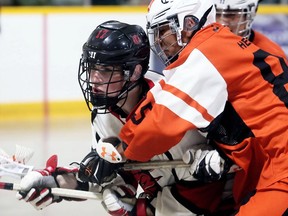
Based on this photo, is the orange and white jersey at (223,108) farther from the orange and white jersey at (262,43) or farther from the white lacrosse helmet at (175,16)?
the orange and white jersey at (262,43)

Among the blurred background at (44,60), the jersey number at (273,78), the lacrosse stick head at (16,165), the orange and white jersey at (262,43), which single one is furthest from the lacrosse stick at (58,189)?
the blurred background at (44,60)

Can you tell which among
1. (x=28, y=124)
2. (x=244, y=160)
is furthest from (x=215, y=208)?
(x=28, y=124)

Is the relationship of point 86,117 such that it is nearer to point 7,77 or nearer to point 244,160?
point 7,77

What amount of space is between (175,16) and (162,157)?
0.47 m

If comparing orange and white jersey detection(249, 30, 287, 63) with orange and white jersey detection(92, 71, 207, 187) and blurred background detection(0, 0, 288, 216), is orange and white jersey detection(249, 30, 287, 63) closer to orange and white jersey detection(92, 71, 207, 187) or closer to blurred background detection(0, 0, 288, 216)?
orange and white jersey detection(92, 71, 207, 187)

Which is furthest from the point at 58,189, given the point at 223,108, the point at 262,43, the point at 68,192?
the point at 262,43

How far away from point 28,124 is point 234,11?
2290 mm

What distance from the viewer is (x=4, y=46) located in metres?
5.22

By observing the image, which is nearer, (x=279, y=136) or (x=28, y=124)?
(x=279, y=136)

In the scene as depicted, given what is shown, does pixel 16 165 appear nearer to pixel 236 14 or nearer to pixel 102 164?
pixel 102 164

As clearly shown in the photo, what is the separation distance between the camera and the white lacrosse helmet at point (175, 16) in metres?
2.34

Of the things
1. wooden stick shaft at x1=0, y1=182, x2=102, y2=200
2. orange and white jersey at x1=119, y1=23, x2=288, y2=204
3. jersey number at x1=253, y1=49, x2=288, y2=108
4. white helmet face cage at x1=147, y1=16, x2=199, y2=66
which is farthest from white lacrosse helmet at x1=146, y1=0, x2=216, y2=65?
wooden stick shaft at x1=0, y1=182, x2=102, y2=200

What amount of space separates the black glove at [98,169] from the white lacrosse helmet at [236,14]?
1.10 m

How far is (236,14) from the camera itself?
3.21 m
